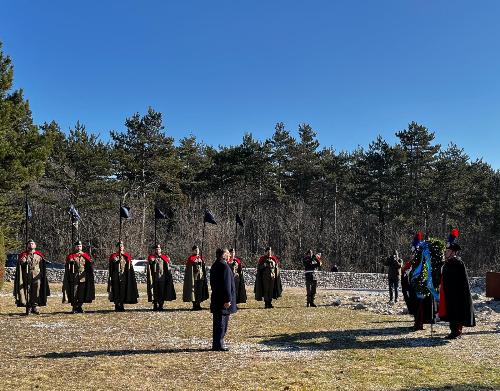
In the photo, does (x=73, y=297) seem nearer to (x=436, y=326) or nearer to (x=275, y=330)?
(x=275, y=330)

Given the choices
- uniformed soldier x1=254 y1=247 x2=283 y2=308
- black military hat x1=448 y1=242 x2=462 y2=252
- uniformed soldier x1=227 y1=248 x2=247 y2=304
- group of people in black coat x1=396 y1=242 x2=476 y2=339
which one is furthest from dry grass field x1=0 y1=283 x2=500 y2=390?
uniformed soldier x1=254 y1=247 x2=283 y2=308

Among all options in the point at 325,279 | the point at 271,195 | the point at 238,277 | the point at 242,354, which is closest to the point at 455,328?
the point at 242,354

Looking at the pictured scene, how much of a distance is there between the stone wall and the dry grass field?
15852 millimetres

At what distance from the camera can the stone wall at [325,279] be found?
3000 centimetres

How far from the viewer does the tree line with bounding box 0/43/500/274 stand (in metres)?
41.9

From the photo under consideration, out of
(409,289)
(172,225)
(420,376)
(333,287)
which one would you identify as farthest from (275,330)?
(172,225)

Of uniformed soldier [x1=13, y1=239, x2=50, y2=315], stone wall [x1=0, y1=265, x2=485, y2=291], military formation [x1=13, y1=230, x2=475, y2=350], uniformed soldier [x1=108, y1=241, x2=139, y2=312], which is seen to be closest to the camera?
military formation [x1=13, y1=230, x2=475, y2=350]

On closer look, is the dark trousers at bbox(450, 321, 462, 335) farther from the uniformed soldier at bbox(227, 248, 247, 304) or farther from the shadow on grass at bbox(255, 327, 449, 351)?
the uniformed soldier at bbox(227, 248, 247, 304)

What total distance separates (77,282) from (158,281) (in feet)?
7.48

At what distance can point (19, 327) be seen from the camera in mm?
12070

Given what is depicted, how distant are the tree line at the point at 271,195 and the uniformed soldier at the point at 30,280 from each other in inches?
984

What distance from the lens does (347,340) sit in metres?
10.9

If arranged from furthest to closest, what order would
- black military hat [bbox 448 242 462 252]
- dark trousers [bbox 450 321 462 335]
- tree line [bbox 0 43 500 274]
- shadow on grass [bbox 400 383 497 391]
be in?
tree line [bbox 0 43 500 274] < black military hat [bbox 448 242 462 252] < dark trousers [bbox 450 321 462 335] < shadow on grass [bbox 400 383 497 391]

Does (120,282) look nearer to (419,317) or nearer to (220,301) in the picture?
(220,301)
